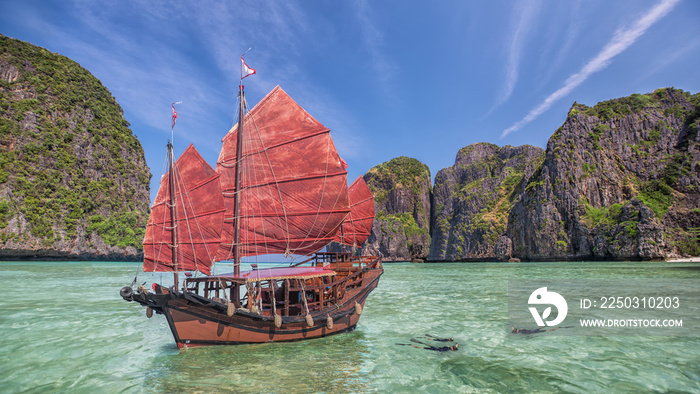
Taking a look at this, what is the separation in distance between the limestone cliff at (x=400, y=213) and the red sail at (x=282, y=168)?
13890cm

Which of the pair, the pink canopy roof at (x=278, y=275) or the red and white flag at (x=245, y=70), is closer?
the pink canopy roof at (x=278, y=275)

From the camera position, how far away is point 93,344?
12109mm

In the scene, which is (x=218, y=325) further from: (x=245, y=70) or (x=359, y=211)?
(x=359, y=211)

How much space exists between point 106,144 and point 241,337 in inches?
5149

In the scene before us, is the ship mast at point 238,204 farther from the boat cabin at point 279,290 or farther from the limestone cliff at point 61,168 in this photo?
the limestone cliff at point 61,168

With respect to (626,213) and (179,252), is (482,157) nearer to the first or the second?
(626,213)

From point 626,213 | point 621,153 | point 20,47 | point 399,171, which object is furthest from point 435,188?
point 20,47

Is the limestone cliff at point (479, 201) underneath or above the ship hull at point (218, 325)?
above

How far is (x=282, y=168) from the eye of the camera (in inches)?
720

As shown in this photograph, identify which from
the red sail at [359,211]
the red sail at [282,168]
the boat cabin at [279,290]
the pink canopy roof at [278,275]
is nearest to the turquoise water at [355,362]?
the boat cabin at [279,290]

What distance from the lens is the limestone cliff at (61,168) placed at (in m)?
83.4

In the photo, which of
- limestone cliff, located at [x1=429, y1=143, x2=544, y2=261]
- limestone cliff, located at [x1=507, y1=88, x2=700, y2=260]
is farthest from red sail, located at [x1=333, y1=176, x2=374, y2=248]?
limestone cliff, located at [x1=429, y1=143, x2=544, y2=261]

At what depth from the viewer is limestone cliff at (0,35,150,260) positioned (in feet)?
274

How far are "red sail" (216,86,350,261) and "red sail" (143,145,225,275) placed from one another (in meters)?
1.83
